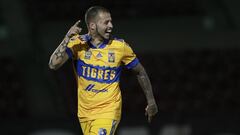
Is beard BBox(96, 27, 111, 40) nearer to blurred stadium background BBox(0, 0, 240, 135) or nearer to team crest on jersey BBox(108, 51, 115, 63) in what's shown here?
team crest on jersey BBox(108, 51, 115, 63)

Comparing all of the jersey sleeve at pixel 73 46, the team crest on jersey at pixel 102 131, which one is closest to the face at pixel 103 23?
the jersey sleeve at pixel 73 46

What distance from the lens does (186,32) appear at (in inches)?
546

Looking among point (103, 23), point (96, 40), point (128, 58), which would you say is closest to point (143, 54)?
point (128, 58)

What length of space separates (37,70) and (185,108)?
324 cm

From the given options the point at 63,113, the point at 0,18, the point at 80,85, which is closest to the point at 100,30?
the point at 80,85

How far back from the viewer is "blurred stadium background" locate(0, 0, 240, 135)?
12.7 m

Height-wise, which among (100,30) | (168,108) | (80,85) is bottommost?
(168,108)

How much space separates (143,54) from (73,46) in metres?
7.73

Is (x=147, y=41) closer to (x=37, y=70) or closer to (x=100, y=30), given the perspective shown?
(x=37, y=70)

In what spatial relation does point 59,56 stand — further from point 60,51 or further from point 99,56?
point 99,56

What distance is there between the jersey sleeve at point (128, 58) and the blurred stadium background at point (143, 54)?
5735 mm

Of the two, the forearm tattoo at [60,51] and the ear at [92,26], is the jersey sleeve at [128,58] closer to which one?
the ear at [92,26]

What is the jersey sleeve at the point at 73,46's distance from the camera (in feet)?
19.1

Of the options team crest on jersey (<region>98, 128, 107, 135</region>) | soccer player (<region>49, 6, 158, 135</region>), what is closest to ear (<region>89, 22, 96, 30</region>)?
soccer player (<region>49, 6, 158, 135</region>)
